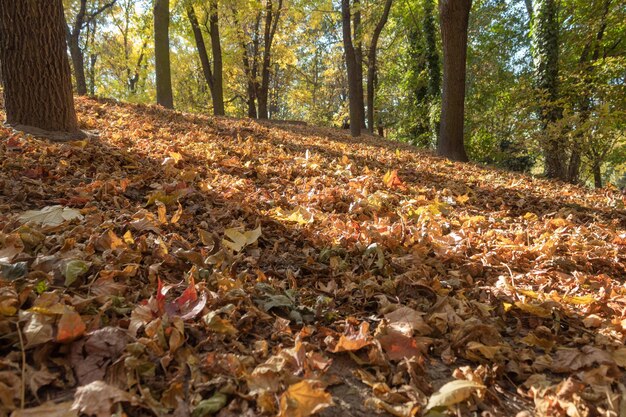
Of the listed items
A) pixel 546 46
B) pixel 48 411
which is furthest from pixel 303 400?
pixel 546 46

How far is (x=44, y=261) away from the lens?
73.6 inches

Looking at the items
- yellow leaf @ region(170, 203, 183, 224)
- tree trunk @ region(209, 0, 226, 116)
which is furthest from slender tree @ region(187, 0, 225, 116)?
yellow leaf @ region(170, 203, 183, 224)

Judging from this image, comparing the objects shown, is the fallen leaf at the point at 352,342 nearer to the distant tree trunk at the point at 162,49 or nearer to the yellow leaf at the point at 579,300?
the yellow leaf at the point at 579,300

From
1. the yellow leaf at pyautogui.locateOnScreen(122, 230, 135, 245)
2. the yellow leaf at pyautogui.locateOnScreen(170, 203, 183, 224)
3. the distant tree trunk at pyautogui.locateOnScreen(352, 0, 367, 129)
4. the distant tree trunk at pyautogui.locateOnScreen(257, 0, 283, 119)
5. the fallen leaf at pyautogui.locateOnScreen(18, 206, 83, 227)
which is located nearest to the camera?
the yellow leaf at pyautogui.locateOnScreen(122, 230, 135, 245)

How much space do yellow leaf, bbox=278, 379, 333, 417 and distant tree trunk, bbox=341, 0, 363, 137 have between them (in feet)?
31.1

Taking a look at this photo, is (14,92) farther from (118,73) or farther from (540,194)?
(118,73)

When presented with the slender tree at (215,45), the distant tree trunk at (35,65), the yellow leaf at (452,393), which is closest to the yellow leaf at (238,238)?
the yellow leaf at (452,393)

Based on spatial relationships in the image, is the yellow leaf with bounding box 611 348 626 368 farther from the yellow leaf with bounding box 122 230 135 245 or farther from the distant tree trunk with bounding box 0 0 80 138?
the distant tree trunk with bounding box 0 0 80 138

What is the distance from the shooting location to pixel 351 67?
9.73 m

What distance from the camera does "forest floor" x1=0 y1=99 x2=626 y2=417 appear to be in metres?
1.34

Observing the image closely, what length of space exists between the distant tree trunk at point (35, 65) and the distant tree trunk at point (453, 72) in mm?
6329

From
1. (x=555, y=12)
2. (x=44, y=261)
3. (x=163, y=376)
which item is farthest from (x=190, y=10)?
(x=163, y=376)

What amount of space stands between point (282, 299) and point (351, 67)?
883 centimetres

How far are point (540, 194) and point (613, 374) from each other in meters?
3.92
